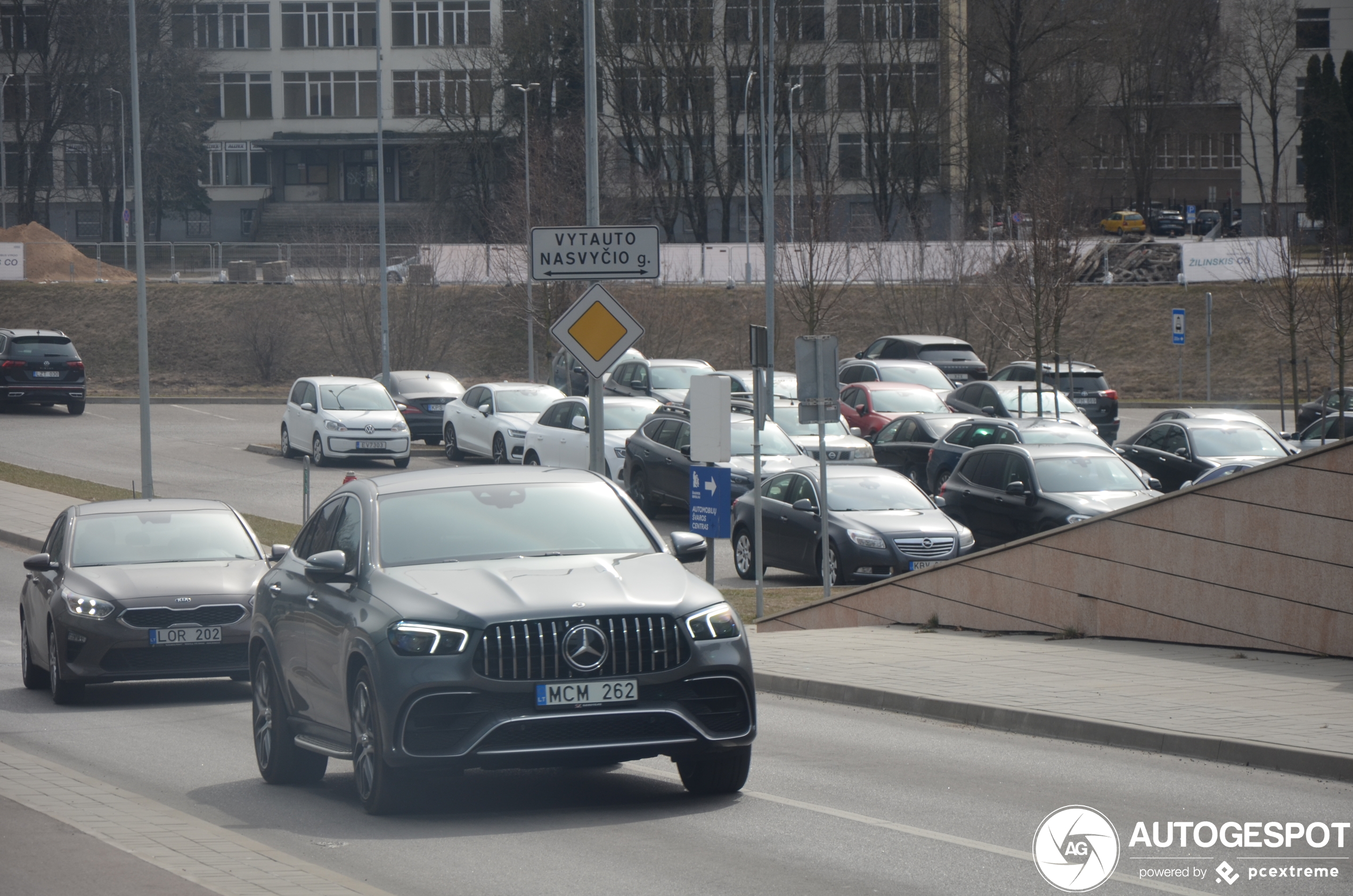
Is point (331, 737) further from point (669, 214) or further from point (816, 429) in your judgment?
point (669, 214)

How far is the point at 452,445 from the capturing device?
35.5 meters

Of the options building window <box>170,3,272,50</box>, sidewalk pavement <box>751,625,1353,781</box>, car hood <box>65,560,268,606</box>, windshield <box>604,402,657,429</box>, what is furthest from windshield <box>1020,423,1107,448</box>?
building window <box>170,3,272,50</box>

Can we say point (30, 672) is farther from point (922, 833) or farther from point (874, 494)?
point (874, 494)

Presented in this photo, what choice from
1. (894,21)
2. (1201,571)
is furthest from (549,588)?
(894,21)

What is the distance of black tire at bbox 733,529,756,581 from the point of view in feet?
70.9

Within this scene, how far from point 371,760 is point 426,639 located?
77cm

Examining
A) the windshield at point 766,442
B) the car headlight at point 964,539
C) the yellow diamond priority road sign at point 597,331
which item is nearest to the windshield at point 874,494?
the car headlight at point 964,539

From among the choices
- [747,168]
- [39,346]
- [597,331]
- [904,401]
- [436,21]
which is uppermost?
[436,21]

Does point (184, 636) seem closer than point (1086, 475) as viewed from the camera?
Yes

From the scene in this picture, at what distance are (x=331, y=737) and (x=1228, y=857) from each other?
14.5 feet

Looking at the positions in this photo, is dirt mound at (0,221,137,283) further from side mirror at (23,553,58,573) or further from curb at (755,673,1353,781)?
curb at (755,673,1353,781)

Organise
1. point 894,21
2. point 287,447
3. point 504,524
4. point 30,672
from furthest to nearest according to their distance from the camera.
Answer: point 894,21 < point 287,447 < point 30,672 < point 504,524

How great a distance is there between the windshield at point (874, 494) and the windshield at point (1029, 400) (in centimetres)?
1188

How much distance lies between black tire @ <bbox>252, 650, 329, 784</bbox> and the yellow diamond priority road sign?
636cm
